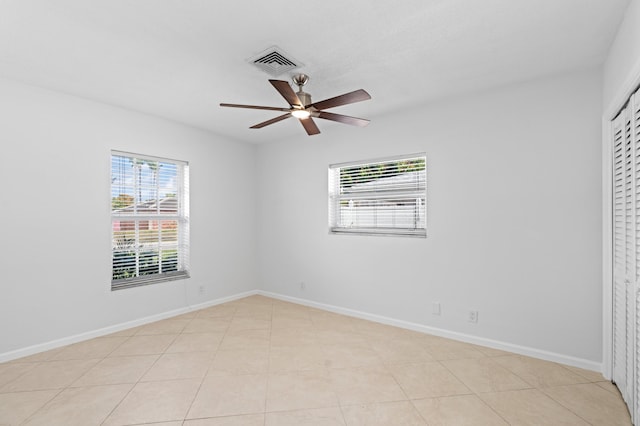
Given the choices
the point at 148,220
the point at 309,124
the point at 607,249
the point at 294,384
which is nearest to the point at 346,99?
the point at 309,124

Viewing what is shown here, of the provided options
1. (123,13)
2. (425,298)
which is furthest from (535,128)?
(123,13)

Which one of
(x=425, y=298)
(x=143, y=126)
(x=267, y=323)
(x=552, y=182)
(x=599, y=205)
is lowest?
(x=267, y=323)

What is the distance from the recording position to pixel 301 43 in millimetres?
Answer: 2207

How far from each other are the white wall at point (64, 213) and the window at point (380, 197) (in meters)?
2.00

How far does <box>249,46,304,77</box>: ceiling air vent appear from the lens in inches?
91.3

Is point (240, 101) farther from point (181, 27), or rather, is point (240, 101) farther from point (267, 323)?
point (267, 323)

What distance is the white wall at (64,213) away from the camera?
9.16ft

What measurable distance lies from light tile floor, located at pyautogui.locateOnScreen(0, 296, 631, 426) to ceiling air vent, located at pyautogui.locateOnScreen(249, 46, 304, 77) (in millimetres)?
2460

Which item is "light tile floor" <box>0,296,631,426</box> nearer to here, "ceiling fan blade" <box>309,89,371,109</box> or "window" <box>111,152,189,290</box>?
"window" <box>111,152,189,290</box>

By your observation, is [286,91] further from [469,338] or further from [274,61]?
[469,338]

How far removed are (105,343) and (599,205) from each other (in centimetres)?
463

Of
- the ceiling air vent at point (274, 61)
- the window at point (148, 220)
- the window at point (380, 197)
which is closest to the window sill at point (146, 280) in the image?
the window at point (148, 220)

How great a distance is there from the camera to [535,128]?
9.11ft

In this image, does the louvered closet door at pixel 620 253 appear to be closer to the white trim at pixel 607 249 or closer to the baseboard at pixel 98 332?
the white trim at pixel 607 249
